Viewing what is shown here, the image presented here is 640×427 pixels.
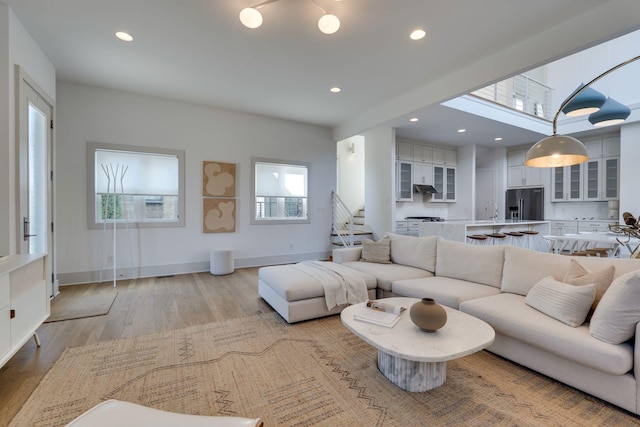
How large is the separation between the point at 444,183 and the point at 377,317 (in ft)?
22.0

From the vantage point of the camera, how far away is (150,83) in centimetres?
429

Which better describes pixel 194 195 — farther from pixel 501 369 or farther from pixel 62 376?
pixel 501 369

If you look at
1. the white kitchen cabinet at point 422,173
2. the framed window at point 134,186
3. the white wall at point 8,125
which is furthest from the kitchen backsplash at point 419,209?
the white wall at point 8,125

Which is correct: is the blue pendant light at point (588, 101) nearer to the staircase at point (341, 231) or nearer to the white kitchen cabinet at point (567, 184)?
the white kitchen cabinet at point (567, 184)

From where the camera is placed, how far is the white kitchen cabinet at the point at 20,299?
1.79m

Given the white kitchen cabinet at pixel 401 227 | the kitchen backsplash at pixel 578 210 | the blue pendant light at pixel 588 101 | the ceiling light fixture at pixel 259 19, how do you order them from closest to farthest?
the ceiling light fixture at pixel 259 19 < the blue pendant light at pixel 588 101 < the kitchen backsplash at pixel 578 210 < the white kitchen cabinet at pixel 401 227

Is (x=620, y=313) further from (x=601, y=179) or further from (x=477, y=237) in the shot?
(x=601, y=179)

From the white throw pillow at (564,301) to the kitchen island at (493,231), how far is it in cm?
313

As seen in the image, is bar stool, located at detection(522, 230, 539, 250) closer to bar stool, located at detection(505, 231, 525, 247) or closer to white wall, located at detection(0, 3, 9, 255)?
bar stool, located at detection(505, 231, 525, 247)

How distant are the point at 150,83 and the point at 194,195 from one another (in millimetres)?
1884

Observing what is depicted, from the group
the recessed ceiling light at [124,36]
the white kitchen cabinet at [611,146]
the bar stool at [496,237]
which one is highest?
the recessed ceiling light at [124,36]

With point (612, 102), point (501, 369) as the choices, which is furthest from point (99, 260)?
point (612, 102)

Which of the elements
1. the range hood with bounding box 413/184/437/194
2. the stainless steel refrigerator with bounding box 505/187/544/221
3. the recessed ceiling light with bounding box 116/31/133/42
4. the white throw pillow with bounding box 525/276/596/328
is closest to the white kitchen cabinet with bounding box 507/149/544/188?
the stainless steel refrigerator with bounding box 505/187/544/221

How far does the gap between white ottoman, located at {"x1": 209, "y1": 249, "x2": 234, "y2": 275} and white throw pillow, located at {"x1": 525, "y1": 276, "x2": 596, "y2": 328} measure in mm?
4321
